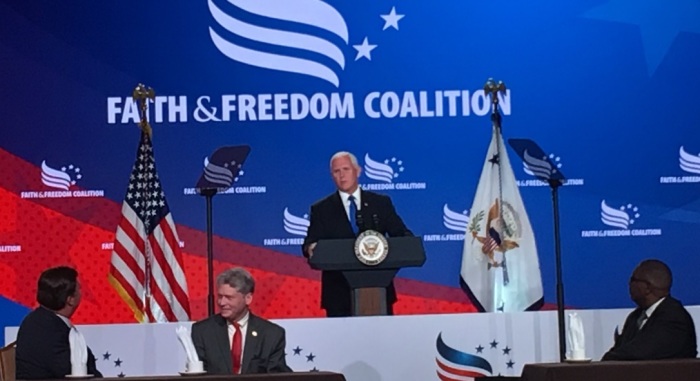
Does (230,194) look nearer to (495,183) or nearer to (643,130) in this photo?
(495,183)

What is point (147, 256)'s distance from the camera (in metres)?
7.47

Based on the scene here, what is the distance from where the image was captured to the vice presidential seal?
6.23m

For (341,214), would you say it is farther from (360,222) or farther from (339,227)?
(360,222)

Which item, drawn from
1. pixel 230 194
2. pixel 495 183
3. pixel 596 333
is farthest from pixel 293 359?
pixel 230 194

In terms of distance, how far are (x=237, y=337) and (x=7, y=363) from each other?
136 centimetres

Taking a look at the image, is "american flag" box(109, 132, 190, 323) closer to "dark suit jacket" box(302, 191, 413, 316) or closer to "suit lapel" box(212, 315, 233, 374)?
"dark suit jacket" box(302, 191, 413, 316)

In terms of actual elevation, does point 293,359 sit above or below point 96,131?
below

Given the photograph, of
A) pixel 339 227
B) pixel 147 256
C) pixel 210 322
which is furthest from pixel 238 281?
pixel 147 256

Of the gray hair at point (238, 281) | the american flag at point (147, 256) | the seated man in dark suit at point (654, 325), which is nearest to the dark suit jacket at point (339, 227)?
the american flag at point (147, 256)

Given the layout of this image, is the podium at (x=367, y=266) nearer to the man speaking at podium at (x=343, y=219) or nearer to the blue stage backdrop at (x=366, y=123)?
the man speaking at podium at (x=343, y=219)

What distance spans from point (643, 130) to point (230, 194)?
3.05 meters

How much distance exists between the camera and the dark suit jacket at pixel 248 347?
540 centimetres

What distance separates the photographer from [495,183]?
7.83 meters

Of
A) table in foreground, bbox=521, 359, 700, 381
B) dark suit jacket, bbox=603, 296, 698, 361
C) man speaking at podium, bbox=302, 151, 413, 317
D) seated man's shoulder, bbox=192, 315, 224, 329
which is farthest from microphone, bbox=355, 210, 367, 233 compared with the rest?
table in foreground, bbox=521, 359, 700, 381
